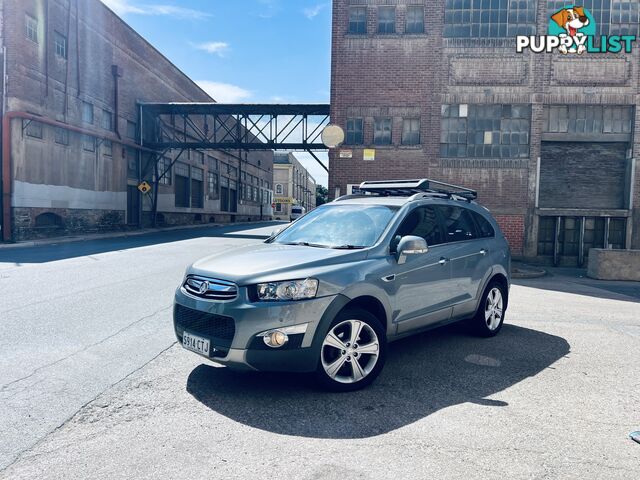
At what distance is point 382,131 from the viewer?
59.8ft

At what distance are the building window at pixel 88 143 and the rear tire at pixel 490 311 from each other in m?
24.4

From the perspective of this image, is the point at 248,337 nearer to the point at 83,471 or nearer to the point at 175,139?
the point at 83,471

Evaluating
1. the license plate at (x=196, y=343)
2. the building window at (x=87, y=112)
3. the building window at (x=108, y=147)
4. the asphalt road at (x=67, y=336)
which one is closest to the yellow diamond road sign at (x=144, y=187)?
the building window at (x=108, y=147)

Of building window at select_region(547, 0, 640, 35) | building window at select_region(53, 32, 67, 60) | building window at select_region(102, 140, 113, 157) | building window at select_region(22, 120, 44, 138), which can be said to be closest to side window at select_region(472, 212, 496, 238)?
building window at select_region(547, 0, 640, 35)

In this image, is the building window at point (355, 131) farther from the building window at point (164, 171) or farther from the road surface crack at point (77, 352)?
the building window at point (164, 171)

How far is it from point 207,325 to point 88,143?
Result: 25173mm

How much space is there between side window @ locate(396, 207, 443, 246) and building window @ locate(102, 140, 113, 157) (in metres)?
26.1

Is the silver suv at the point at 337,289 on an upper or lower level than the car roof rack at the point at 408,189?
lower

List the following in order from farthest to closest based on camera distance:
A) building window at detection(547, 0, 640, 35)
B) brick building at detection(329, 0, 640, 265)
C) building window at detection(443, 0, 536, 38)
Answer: building window at detection(443, 0, 536, 38) → brick building at detection(329, 0, 640, 265) → building window at detection(547, 0, 640, 35)

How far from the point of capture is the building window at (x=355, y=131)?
18344 millimetres

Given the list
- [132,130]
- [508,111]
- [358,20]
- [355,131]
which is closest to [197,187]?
[132,130]

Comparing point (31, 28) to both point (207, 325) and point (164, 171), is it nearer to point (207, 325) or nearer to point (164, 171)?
point (164, 171)

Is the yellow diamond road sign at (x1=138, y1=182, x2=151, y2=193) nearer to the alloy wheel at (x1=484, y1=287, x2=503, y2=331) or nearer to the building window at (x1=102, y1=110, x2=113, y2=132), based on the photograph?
the building window at (x1=102, y1=110, x2=113, y2=132)

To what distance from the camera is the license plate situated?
4048 millimetres
